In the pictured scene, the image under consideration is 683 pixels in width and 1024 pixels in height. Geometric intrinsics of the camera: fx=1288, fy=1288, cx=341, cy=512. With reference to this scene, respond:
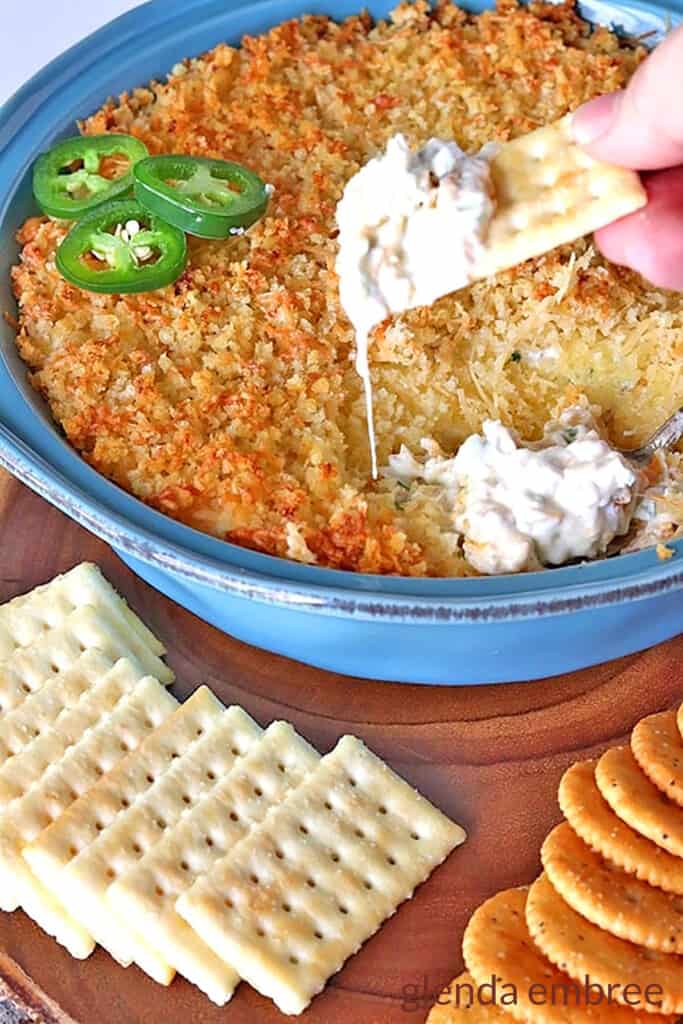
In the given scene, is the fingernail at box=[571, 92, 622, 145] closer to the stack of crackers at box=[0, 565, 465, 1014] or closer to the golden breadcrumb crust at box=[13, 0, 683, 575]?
the golden breadcrumb crust at box=[13, 0, 683, 575]

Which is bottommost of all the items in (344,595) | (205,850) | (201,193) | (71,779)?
(205,850)

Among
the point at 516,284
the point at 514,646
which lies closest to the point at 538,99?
the point at 516,284

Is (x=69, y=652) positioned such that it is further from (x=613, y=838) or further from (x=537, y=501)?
(x=613, y=838)

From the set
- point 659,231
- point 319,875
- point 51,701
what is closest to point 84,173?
point 51,701

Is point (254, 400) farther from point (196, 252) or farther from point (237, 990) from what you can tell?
point (237, 990)

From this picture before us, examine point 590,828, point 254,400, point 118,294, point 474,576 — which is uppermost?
point 118,294

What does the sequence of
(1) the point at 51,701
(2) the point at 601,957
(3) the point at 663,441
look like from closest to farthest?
(2) the point at 601,957
(1) the point at 51,701
(3) the point at 663,441
